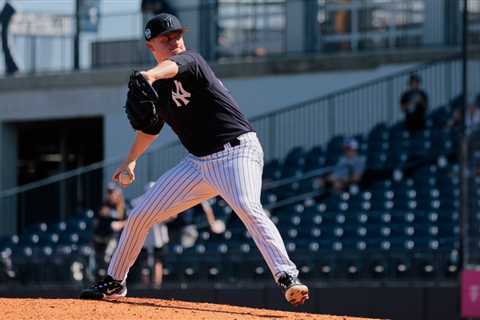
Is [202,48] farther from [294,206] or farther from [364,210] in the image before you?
[364,210]

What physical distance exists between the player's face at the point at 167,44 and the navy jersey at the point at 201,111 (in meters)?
0.17

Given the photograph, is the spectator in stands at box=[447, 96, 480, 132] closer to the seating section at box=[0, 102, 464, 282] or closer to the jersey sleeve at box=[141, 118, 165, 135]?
the seating section at box=[0, 102, 464, 282]

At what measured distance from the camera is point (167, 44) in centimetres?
932

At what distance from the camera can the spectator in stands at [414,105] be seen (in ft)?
69.8

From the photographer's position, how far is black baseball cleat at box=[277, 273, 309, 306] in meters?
9.17

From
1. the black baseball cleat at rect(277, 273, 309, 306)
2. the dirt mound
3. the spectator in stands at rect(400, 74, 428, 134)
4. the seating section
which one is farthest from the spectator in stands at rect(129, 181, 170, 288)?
the black baseball cleat at rect(277, 273, 309, 306)

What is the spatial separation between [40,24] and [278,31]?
4626 millimetres

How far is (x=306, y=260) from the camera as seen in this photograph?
18.0 m

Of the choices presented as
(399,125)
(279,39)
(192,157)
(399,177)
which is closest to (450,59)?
(399,125)

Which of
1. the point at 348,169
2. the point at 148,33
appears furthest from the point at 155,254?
the point at 148,33

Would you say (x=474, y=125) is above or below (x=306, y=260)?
above

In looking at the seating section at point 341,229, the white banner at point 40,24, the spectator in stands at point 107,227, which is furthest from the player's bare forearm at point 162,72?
the white banner at point 40,24

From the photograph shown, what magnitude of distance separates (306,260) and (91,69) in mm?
10136

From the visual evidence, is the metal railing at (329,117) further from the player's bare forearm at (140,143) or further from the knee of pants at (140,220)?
the knee of pants at (140,220)
